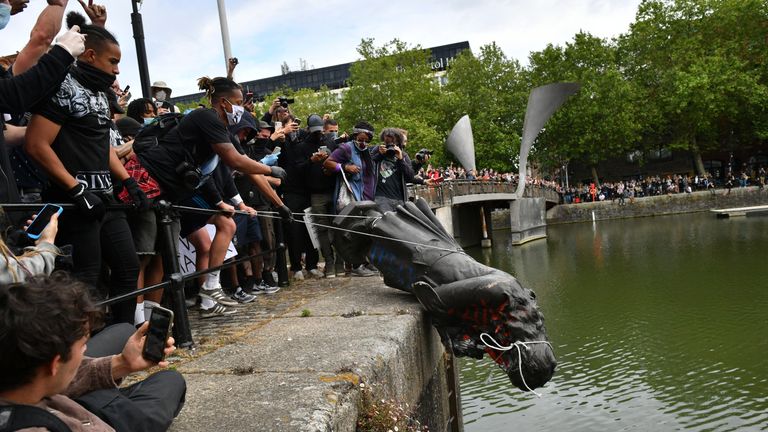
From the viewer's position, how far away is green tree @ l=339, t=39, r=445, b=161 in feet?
128

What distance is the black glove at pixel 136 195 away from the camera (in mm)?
3309

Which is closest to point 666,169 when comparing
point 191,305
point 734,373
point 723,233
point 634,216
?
point 634,216

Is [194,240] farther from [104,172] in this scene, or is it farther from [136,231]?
[104,172]

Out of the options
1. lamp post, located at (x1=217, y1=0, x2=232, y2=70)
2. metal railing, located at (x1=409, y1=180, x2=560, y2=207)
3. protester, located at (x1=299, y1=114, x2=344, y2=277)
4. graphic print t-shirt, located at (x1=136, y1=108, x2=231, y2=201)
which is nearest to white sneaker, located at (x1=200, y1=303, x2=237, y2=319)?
graphic print t-shirt, located at (x1=136, y1=108, x2=231, y2=201)

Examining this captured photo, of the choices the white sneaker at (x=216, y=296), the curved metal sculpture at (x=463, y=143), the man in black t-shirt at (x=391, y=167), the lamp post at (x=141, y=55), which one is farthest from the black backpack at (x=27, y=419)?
the curved metal sculpture at (x=463, y=143)

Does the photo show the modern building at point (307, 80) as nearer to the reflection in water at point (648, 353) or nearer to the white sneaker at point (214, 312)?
the reflection in water at point (648, 353)

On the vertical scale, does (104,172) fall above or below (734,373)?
above

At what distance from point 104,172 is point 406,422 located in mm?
1923

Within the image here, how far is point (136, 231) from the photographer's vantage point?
3.74 meters

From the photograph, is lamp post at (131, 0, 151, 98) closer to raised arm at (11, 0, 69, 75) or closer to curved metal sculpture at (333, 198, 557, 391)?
curved metal sculpture at (333, 198, 557, 391)

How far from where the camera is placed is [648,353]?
8008mm

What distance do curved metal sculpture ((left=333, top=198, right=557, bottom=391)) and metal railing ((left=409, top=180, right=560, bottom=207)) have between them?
44.9ft

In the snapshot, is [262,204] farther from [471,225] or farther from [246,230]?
[471,225]

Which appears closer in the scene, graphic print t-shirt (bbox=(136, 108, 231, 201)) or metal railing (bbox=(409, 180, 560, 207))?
graphic print t-shirt (bbox=(136, 108, 231, 201))
